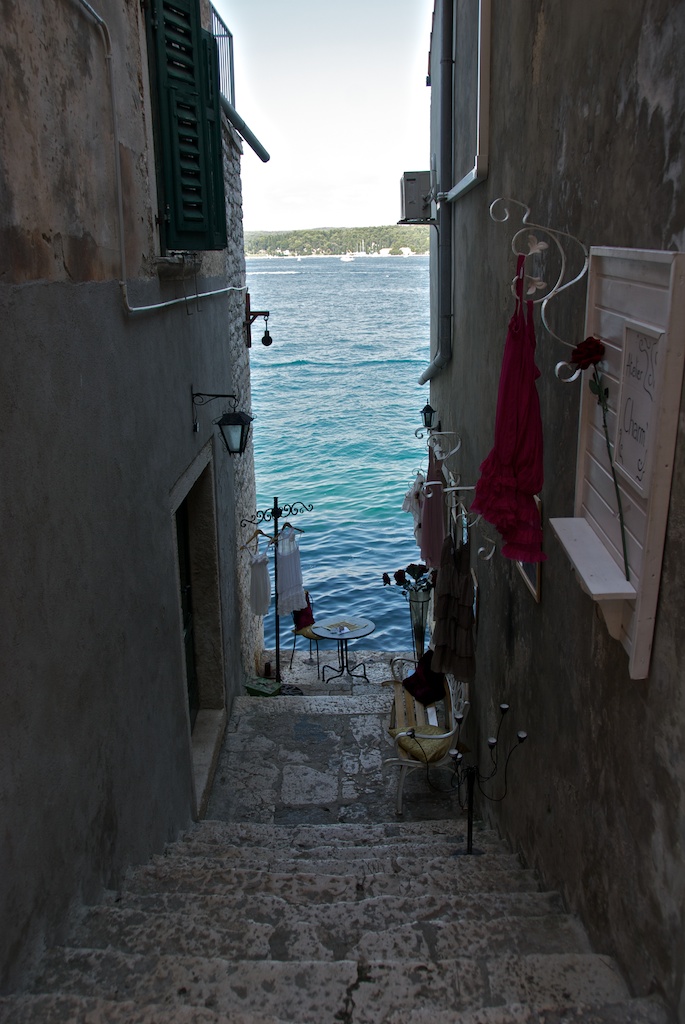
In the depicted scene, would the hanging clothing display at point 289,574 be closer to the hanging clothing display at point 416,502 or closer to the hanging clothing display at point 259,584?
the hanging clothing display at point 259,584

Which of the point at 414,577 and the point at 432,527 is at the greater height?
the point at 432,527

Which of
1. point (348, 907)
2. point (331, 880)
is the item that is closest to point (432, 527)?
point (331, 880)

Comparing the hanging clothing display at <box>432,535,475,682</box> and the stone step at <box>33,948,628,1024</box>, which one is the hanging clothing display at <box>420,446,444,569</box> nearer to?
the hanging clothing display at <box>432,535,475,682</box>

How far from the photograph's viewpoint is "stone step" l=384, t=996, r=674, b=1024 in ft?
8.99

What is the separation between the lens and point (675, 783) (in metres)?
2.67

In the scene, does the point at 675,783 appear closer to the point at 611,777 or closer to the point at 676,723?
the point at 676,723

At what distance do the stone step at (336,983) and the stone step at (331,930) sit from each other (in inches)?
7.8

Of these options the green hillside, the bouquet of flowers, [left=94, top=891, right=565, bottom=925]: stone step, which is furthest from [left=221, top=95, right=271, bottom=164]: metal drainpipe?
the green hillside

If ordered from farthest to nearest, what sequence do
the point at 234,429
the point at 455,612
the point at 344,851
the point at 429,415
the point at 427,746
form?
the point at 429,415 < the point at 234,429 < the point at 427,746 < the point at 455,612 < the point at 344,851

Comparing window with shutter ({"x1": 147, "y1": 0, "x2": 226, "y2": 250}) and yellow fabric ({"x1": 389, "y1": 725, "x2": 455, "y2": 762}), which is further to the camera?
yellow fabric ({"x1": 389, "y1": 725, "x2": 455, "y2": 762})

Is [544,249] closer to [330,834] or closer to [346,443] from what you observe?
[330,834]

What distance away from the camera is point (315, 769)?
7.73 meters

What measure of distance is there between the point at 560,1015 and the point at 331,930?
49.2 inches

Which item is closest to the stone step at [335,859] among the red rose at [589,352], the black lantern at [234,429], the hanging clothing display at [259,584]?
the red rose at [589,352]
